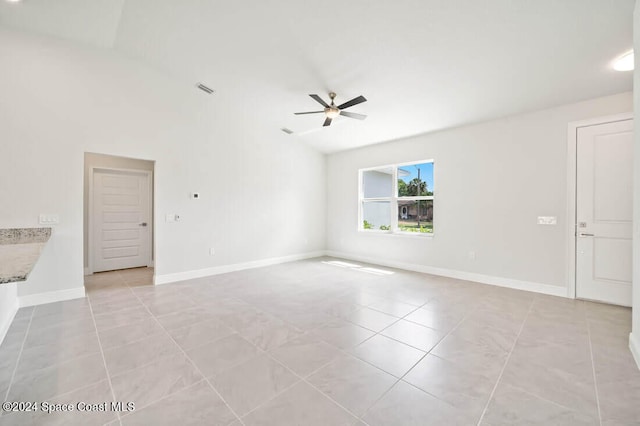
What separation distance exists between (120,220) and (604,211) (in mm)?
7988

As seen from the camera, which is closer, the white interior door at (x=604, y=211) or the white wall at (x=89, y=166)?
the white interior door at (x=604, y=211)

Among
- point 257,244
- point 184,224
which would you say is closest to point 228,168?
point 184,224

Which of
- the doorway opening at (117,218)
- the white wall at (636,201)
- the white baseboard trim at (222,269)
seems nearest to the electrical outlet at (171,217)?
the white baseboard trim at (222,269)

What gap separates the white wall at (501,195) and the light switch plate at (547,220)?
5 centimetres

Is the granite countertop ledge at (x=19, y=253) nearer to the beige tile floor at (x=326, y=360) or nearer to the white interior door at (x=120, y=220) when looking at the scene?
the beige tile floor at (x=326, y=360)

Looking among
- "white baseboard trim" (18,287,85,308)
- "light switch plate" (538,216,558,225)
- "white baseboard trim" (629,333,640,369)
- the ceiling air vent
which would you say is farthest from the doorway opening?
"light switch plate" (538,216,558,225)

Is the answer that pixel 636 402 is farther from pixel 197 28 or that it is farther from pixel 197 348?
pixel 197 28

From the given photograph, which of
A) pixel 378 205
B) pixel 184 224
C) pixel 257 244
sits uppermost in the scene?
pixel 378 205

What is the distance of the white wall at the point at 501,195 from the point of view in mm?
3711

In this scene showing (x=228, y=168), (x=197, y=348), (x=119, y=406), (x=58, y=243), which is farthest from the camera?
(x=228, y=168)

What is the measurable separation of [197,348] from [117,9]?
390cm

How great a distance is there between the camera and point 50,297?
11.4 ft

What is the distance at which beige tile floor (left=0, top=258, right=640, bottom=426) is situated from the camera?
159cm

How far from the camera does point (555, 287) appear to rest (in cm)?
372
